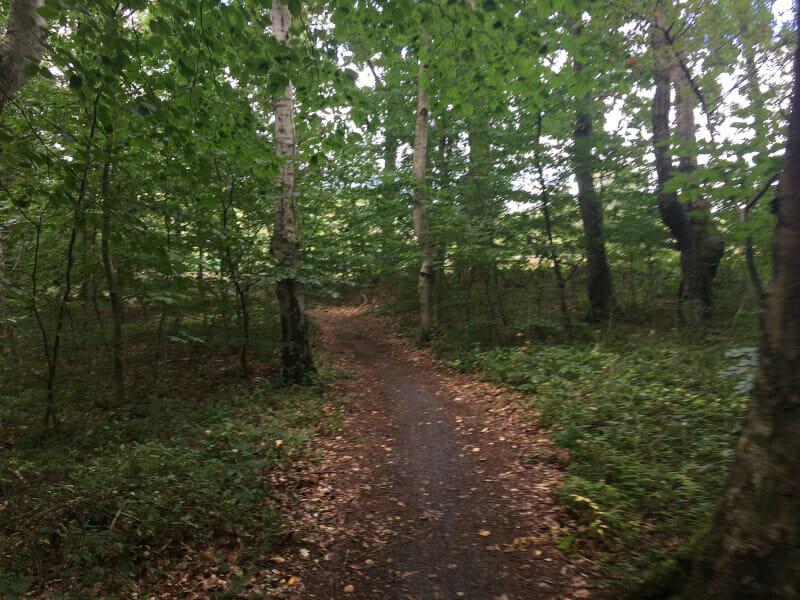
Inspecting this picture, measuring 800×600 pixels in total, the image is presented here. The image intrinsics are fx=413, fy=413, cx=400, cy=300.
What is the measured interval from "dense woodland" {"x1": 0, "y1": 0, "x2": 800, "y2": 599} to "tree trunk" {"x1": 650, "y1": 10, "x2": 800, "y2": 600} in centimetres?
1

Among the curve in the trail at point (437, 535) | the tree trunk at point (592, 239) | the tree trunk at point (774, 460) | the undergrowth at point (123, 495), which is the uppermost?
the tree trunk at point (592, 239)

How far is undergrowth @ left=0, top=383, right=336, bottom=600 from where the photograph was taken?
326cm

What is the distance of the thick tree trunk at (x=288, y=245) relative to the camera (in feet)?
29.6

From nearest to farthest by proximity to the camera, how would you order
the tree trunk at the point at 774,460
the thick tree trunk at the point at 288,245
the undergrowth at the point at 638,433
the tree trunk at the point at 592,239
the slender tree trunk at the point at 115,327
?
1. the tree trunk at the point at 774,460
2. the undergrowth at the point at 638,433
3. the slender tree trunk at the point at 115,327
4. the thick tree trunk at the point at 288,245
5. the tree trunk at the point at 592,239

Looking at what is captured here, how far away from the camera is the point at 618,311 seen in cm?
1213

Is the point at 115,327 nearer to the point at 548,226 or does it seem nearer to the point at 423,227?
the point at 423,227

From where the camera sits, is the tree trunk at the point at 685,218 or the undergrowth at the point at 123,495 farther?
the tree trunk at the point at 685,218

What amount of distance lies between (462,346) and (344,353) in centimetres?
392

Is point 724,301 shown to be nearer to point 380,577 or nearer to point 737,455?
point 737,455

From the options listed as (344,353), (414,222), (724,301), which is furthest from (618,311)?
(344,353)

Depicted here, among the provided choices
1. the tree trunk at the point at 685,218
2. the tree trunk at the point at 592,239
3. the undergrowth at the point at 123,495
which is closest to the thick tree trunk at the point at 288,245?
the undergrowth at the point at 123,495

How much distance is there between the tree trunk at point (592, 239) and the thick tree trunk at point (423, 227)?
437cm

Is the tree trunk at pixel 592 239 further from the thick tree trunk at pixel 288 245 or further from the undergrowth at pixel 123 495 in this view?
the undergrowth at pixel 123 495

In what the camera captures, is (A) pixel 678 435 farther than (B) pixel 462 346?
No
